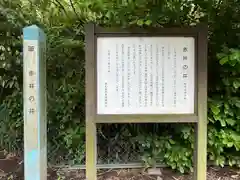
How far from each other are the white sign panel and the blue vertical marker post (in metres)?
0.48

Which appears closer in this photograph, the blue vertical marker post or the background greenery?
the blue vertical marker post

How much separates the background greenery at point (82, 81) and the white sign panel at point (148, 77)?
A: 0.33 metres

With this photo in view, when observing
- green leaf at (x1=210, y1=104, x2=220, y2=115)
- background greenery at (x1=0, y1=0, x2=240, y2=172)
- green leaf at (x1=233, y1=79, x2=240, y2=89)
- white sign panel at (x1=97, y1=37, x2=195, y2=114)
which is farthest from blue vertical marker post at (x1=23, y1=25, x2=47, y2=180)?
green leaf at (x1=233, y1=79, x2=240, y2=89)

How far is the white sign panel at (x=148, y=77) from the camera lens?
10.1 feet

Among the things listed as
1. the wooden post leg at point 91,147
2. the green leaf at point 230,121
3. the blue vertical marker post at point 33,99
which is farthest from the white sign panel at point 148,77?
the green leaf at point 230,121

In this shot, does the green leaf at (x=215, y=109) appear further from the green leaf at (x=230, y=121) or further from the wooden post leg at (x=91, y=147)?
the wooden post leg at (x=91, y=147)

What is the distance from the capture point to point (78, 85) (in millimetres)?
4207

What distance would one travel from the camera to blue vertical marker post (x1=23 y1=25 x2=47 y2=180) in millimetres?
2881

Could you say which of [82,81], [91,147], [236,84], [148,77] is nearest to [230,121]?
[236,84]

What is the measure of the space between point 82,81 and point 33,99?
1.39 metres

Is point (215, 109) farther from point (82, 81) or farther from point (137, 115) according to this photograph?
point (82, 81)

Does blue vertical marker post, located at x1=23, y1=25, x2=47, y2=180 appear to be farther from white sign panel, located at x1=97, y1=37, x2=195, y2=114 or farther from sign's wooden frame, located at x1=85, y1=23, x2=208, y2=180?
white sign panel, located at x1=97, y1=37, x2=195, y2=114

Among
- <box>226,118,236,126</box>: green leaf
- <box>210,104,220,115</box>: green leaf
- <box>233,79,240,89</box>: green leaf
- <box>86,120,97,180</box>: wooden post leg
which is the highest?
<box>233,79,240,89</box>: green leaf

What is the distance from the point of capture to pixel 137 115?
122 inches
